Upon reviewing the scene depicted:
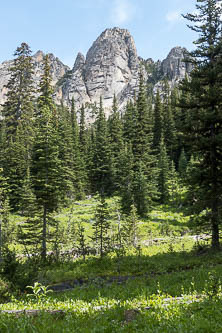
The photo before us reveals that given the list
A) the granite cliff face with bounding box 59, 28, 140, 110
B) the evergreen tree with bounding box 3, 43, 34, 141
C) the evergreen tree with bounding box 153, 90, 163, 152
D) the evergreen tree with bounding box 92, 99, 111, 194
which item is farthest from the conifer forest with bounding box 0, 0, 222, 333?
the granite cliff face with bounding box 59, 28, 140, 110

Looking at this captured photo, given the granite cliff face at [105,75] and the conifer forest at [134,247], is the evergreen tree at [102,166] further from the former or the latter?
the granite cliff face at [105,75]

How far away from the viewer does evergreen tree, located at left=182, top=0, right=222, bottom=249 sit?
14.8 meters

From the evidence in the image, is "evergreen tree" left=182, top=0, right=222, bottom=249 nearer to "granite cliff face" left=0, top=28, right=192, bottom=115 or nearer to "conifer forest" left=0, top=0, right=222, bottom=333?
"conifer forest" left=0, top=0, right=222, bottom=333

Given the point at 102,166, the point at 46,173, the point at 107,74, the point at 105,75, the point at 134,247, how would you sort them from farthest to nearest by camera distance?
the point at 107,74
the point at 105,75
the point at 102,166
the point at 46,173
the point at 134,247

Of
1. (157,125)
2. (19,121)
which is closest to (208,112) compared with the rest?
(19,121)

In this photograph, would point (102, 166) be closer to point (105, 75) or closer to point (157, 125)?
point (157, 125)

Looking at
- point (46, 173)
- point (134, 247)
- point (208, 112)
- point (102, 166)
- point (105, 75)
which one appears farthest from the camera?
point (105, 75)

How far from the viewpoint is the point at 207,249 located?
15.1 metres

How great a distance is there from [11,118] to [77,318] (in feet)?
169

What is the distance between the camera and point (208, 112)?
48.6 feet

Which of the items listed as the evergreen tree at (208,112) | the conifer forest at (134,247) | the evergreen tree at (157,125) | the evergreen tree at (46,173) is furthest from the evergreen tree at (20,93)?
the evergreen tree at (208,112)

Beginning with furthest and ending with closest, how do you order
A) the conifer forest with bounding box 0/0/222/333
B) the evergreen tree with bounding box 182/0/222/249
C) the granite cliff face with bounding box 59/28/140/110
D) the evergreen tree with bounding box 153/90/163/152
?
1. the granite cliff face with bounding box 59/28/140/110
2. the evergreen tree with bounding box 153/90/163/152
3. the evergreen tree with bounding box 182/0/222/249
4. the conifer forest with bounding box 0/0/222/333

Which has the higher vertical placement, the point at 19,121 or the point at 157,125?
the point at 157,125

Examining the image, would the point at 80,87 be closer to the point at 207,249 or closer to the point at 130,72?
the point at 130,72
